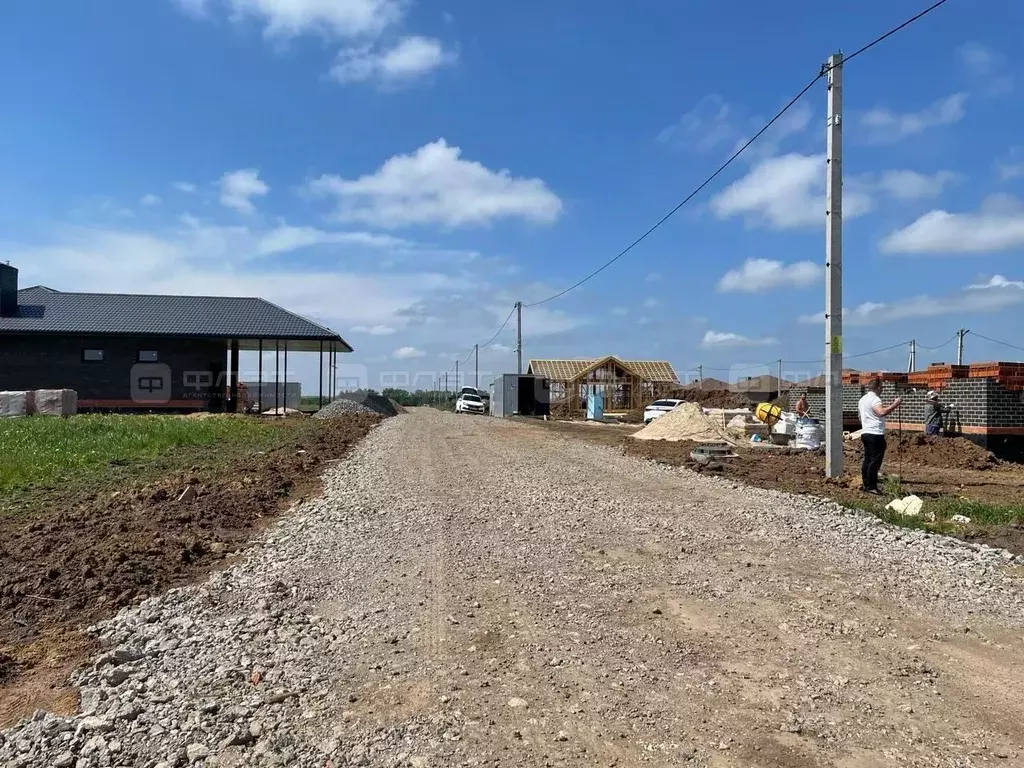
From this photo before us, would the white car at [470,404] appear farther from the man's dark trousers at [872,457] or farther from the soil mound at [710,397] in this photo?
the man's dark trousers at [872,457]

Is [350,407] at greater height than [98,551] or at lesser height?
greater

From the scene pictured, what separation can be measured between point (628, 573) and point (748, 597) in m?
1.00

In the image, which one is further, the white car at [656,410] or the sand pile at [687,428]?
the white car at [656,410]

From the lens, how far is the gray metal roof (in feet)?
104

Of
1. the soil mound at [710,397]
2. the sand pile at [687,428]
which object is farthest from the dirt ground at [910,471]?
the soil mound at [710,397]

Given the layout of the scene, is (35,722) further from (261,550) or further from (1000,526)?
(1000,526)

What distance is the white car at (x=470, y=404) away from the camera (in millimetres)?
53669

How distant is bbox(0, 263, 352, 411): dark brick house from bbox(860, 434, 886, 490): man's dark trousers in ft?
83.4

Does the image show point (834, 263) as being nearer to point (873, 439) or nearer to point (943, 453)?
point (873, 439)

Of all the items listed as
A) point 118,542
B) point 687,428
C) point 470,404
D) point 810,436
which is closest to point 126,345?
point 687,428

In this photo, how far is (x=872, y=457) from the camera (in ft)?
34.4

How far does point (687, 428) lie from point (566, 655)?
62.9 ft

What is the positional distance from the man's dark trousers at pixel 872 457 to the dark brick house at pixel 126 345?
25.4 metres

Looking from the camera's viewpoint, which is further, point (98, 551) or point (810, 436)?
point (810, 436)
